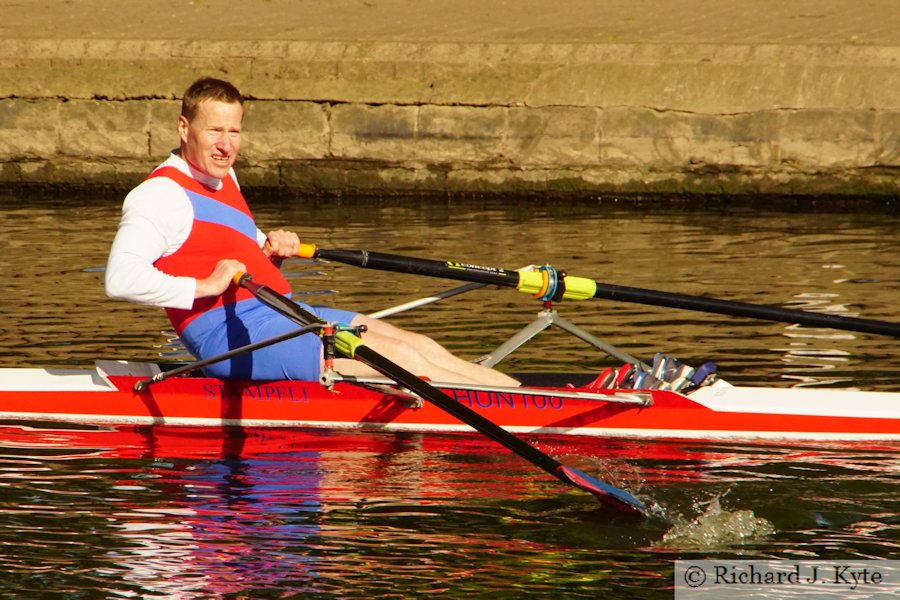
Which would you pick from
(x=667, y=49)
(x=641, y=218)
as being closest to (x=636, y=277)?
(x=641, y=218)

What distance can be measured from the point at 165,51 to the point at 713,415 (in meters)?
9.84

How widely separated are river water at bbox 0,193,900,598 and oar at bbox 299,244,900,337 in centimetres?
58

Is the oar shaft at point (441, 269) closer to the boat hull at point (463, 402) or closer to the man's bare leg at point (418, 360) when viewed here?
the man's bare leg at point (418, 360)

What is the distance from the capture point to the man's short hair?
6.45m

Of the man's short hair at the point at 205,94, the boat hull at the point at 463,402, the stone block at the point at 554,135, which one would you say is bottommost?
the boat hull at the point at 463,402

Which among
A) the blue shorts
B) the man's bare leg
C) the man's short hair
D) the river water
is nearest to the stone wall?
the river water

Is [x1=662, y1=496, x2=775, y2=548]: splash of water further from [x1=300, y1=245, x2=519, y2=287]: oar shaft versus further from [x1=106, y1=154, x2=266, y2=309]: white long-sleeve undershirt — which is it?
[x1=106, y1=154, x2=266, y2=309]: white long-sleeve undershirt

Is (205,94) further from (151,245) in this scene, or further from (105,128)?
(105,128)

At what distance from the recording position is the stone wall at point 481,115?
13977mm

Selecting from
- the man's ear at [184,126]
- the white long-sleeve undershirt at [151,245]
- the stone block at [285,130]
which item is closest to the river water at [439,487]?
the white long-sleeve undershirt at [151,245]

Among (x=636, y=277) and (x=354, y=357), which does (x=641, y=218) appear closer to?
(x=636, y=277)

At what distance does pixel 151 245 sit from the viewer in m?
6.23

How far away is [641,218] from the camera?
45.4 feet

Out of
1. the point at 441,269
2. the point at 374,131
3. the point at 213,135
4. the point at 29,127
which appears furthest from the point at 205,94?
the point at 29,127
